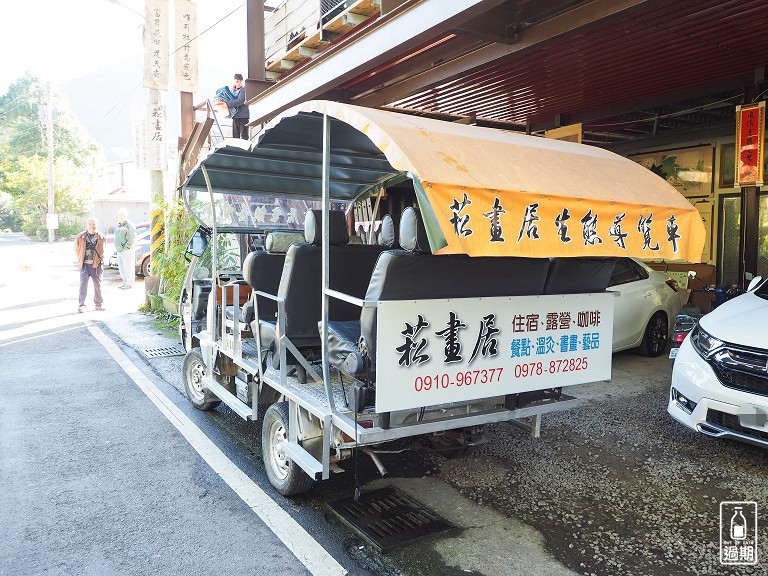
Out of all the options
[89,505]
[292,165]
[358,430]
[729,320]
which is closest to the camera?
[358,430]

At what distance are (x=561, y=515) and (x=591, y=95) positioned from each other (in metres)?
7.26

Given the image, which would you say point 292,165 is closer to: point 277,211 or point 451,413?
point 277,211

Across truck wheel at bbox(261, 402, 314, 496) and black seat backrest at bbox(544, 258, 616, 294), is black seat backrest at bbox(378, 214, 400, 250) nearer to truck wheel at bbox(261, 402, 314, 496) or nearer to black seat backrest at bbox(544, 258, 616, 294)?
black seat backrest at bbox(544, 258, 616, 294)

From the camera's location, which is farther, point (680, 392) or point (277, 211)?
point (277, 211)

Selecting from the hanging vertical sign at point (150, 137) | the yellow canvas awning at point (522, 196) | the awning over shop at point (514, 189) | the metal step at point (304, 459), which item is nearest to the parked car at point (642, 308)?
the awning over shop at point (514, 189)

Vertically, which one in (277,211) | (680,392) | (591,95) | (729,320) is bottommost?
(680,392)

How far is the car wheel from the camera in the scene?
316 inches

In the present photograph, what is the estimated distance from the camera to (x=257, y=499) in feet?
12.6

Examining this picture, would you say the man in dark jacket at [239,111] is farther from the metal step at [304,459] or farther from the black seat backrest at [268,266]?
the metal step at [304,459]

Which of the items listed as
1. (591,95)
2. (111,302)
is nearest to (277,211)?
(591,95)

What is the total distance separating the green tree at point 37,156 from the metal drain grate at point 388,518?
3824 cm

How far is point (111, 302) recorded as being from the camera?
44.5 ft

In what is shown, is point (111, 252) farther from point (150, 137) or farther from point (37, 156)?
point (37, 156)

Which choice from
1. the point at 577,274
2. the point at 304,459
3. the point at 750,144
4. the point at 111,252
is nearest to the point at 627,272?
the point at 750,144
